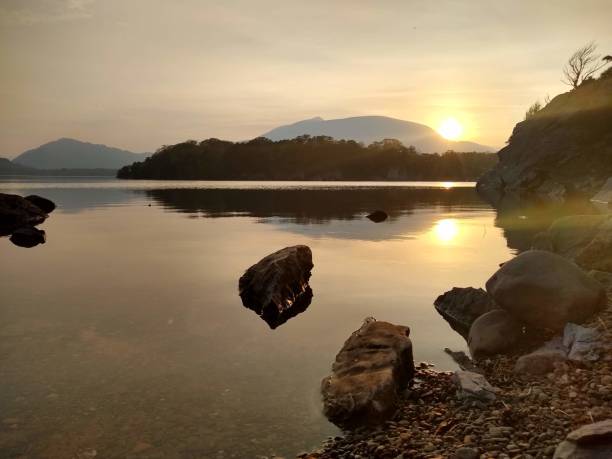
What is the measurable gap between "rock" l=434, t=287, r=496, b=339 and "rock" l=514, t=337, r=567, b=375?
3.74 meters

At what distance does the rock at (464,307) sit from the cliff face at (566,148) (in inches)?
2144

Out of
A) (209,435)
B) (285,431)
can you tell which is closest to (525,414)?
(285,431)

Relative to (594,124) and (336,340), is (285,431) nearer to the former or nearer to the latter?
(336,340)

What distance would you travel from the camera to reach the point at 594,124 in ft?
240

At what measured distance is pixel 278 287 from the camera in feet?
58.5

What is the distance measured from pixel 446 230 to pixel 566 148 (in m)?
43.9

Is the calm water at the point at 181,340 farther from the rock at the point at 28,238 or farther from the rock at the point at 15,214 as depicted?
the rock at the point at 15,214

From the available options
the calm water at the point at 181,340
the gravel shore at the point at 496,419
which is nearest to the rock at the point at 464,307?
the calm water at the point at 181,340

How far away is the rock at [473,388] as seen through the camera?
894 centimetres

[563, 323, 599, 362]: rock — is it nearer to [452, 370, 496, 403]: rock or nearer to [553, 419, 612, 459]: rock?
[452, 370, 496, 403]: rock

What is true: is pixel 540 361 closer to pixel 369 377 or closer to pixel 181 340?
pixel 369 377

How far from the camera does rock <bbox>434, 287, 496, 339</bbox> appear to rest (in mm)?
15013

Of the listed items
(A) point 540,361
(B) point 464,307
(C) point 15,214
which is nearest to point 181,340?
(B) point 464,307

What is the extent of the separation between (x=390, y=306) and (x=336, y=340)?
4.11 metres
